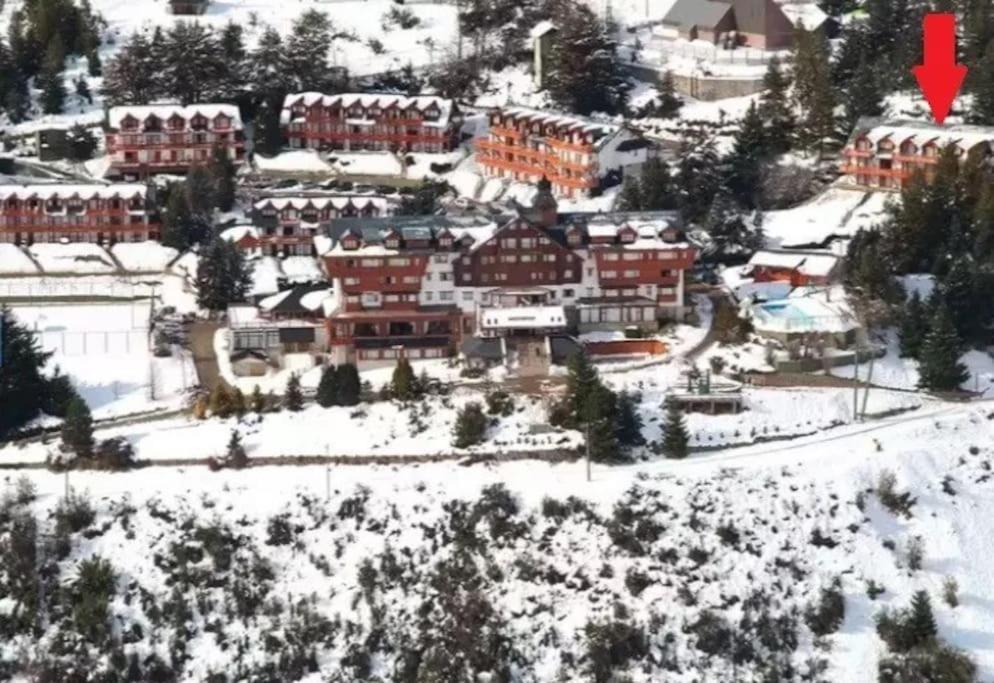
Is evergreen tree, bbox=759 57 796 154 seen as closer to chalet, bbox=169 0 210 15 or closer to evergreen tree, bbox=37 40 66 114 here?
chalet, bbox=169 0 210 15

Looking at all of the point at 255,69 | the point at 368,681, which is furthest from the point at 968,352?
the point at 255,69

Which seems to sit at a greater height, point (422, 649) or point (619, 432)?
point (619, 432)

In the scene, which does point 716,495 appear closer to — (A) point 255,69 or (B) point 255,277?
(B) point 255,277

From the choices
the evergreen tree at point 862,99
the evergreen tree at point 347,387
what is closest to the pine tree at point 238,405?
the evergreen tree at point 347,387

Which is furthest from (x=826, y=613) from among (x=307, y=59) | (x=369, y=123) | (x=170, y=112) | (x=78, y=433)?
(x=307, y=59)

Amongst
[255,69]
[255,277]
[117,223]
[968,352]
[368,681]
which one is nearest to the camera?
[368,681]

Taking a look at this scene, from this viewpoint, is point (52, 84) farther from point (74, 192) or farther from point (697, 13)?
point (697, 13)

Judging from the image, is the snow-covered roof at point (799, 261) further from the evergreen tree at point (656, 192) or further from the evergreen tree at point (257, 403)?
the evergreen tree at point (257, 403)
